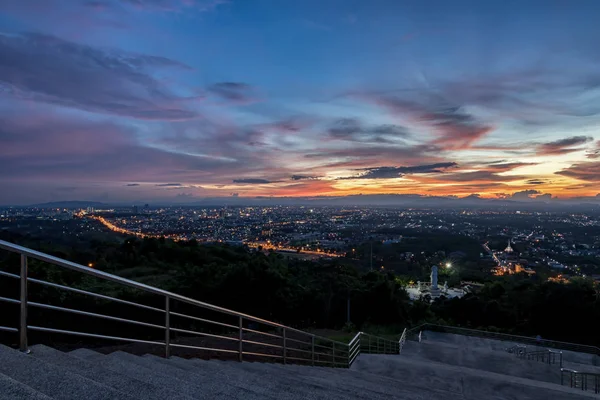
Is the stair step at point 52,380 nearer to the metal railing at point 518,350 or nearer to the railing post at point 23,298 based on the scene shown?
the railing post at point 23,298

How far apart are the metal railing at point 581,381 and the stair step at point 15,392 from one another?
9.78 metres

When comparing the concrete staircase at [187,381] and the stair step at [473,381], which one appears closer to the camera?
the concrete staircase at [187,381]

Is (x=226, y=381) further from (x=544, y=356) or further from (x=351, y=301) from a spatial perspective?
(x=351, y=301)

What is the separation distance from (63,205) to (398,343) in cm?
8347

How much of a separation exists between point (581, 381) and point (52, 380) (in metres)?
10.2

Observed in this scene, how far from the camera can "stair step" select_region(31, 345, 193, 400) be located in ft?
8.00

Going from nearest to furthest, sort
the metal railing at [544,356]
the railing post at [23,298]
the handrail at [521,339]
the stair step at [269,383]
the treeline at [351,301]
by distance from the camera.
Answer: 1. the railing post at [23,298]
2. the stair step at [269,383]
3. the metal railing at [544,356]
4. the handrail at [521,339]
5. the treeline at [351,301]

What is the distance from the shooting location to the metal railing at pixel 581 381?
26.3 feet

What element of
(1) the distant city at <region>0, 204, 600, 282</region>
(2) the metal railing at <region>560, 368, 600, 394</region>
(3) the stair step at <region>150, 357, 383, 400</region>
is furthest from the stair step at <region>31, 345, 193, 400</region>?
(1) the distant city at <region>0, 204, 600, 282</region>

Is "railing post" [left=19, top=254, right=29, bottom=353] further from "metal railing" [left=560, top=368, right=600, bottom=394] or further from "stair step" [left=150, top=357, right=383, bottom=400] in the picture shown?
"metal railing" [left=560, top=368, right=600, bottom=394]

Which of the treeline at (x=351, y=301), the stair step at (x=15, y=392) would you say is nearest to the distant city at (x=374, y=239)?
the treeline at (x=351, y=301)

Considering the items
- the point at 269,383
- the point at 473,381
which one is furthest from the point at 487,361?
the point at 269,383

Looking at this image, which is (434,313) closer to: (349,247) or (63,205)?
(349,247)

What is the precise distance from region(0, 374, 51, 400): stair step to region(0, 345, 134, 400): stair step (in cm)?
23
